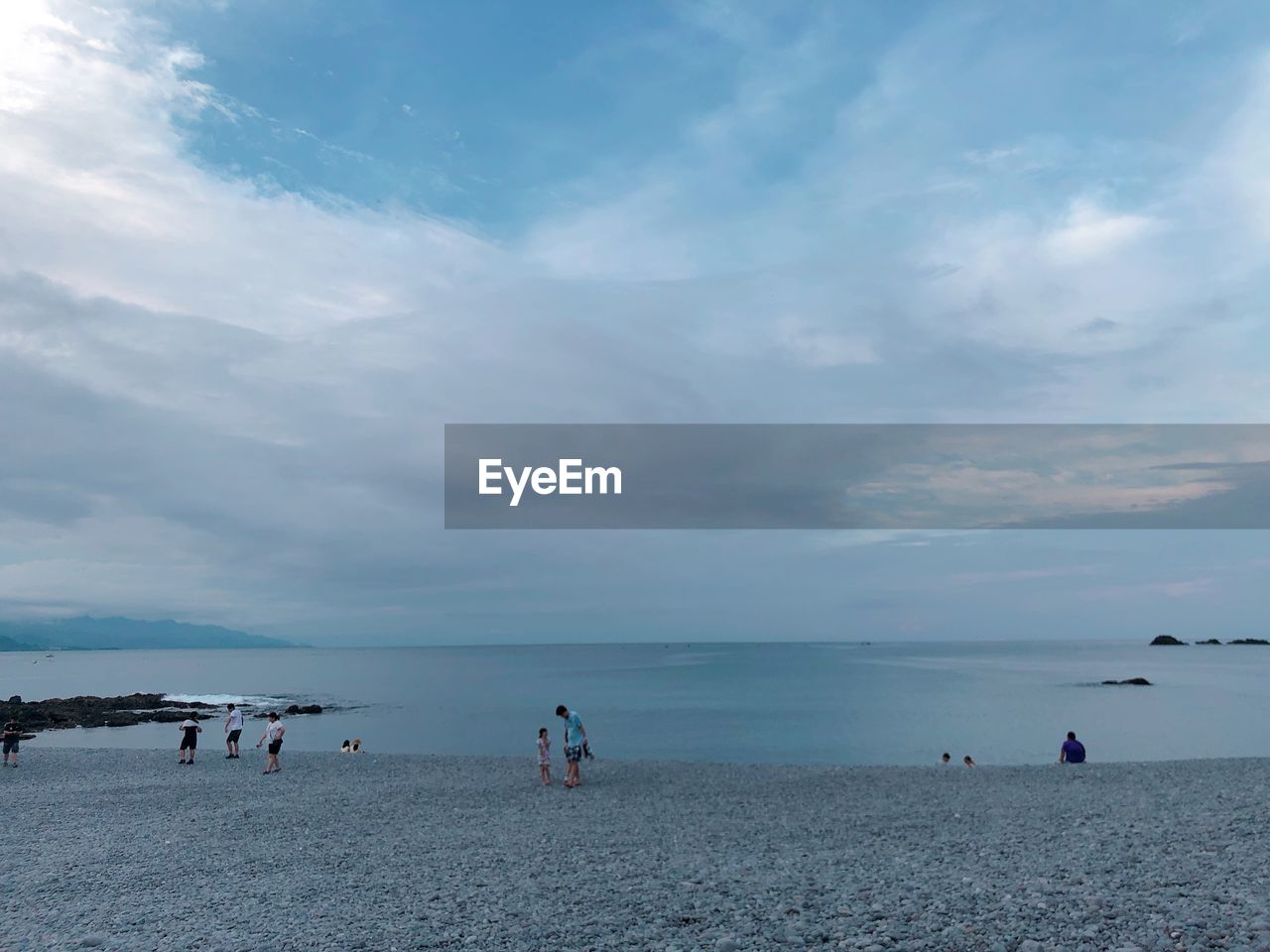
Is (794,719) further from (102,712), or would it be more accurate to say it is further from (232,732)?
(102,712)

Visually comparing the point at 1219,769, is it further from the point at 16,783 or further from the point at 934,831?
the point at 16,783

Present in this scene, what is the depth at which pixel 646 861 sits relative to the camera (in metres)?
14.3

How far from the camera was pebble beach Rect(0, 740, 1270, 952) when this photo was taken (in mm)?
10133

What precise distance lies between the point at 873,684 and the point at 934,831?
94548mm

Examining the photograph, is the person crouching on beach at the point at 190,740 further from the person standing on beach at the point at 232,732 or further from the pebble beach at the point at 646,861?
the pebble beach at the point at 646,861

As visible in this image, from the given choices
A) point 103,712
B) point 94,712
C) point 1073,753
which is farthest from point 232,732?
point 103,712

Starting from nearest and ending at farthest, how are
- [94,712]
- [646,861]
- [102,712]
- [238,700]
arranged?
[646,861], [94,712], [102,712], [238,700]

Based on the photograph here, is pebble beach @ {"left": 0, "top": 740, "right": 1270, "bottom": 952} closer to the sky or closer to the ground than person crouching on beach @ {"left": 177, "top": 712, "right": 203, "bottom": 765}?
closer to the ground

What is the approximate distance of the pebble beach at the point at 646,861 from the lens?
1013 cm

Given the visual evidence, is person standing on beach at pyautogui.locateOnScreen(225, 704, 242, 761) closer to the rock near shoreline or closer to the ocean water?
the ocean water

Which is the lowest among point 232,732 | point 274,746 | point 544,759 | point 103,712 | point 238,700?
point 238,700

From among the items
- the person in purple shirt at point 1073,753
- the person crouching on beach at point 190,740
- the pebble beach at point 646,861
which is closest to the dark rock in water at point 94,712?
the person crouching on beach at point 190,740

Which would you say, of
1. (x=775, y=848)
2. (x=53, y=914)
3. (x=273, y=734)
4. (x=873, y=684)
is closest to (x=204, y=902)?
(x=53, y=914)

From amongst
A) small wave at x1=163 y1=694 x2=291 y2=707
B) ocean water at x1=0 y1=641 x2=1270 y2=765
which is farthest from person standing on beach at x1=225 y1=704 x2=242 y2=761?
small wave at x1=163 y1=694 x2=291 y2=707
